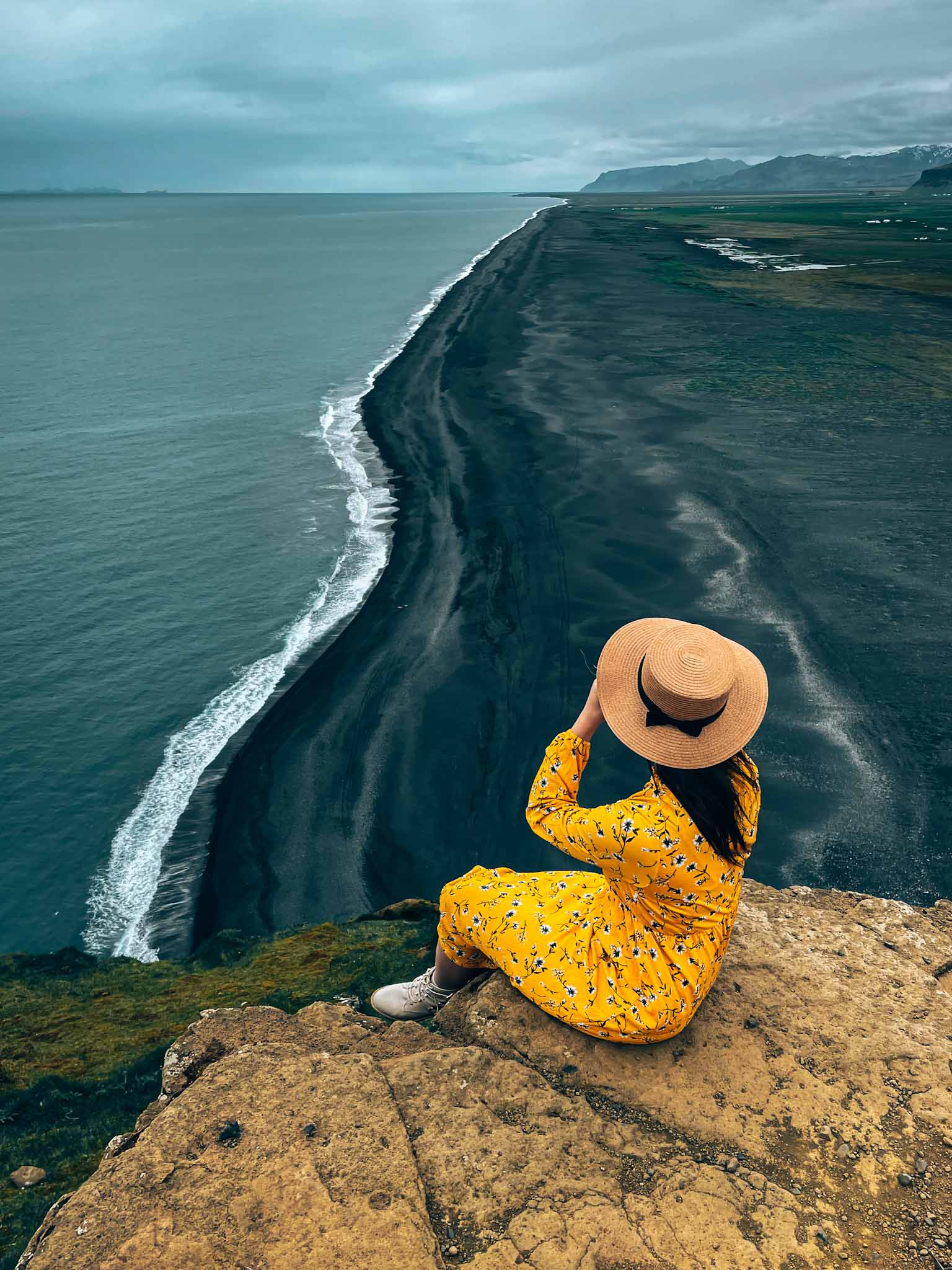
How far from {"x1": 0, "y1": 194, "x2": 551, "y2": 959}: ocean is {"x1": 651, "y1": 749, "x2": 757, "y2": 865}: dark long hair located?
25.8 feet

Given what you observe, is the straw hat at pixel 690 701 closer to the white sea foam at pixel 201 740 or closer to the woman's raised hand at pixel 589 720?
the woman's raised hand at pixel 589 720

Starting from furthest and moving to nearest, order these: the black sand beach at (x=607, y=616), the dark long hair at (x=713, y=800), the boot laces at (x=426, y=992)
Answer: the black sand beach at (x=607, y=616), the boot laces at (x=426, y=992), the dark long hair at (x=713, y=800)

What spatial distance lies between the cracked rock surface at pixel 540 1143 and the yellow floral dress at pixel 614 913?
34cm

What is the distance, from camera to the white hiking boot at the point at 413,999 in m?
5.14

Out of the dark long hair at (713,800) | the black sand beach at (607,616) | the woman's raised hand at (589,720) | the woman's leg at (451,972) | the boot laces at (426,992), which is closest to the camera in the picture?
the dark long hair at (713,800)

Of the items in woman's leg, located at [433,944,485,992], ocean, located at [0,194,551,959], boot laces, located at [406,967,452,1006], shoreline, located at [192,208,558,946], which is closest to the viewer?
woman's leg, located at [433,944,485,992]

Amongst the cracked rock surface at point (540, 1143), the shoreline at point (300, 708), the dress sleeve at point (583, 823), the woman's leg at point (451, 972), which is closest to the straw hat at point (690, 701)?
the dress sleeve at point (583, 823)

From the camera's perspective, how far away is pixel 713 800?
3826 mm

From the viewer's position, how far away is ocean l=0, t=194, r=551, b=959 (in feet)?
37.2

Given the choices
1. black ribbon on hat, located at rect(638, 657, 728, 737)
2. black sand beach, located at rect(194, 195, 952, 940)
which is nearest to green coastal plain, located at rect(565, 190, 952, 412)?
black sand beach, located at rect(194, 195, 952, 940)

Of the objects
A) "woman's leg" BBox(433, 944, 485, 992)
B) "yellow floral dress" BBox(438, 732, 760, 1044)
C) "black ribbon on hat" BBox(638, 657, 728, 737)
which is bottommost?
"woman's leg" BBox(433, 944, 485, 992)

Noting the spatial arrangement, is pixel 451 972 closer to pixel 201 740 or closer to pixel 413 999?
pixel 413 999

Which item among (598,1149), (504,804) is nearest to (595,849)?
(598,1149)

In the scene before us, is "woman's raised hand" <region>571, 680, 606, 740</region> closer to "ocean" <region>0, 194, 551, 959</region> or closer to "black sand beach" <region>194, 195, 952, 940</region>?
"black sand beach" <region>194, 195, 952, 940</region>
